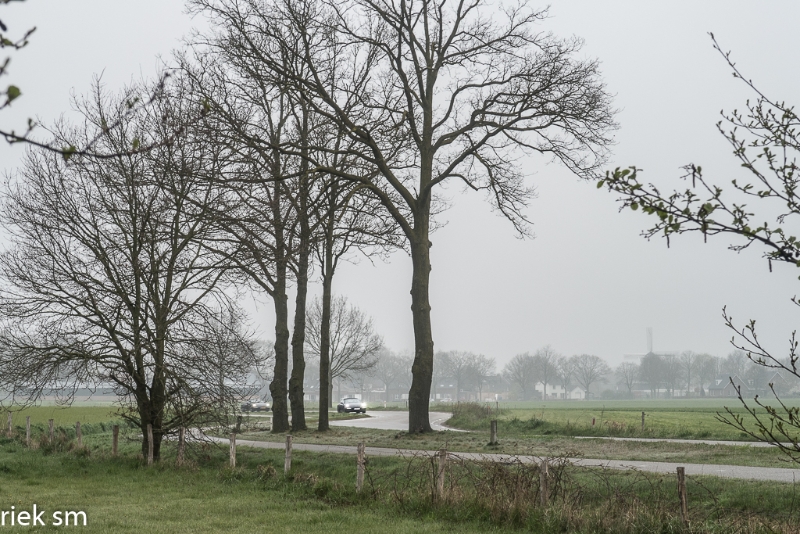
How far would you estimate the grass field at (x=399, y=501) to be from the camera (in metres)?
11.1

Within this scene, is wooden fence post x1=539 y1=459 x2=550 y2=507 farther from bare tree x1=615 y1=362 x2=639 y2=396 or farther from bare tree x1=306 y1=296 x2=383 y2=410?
bare tree x1=615 y1=362 x2=639 y2=396

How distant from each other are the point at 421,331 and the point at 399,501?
12.0 m

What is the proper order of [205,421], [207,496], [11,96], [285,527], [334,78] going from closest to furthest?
[11,96], [285,527], [207,496], [205,421], [334,78]

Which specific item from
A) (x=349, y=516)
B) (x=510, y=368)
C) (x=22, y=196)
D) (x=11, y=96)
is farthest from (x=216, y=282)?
(x=510, y=368)

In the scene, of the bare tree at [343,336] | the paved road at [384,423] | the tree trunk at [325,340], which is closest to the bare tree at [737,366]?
the bare tree at [343,336]

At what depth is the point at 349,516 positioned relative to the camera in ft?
40.5

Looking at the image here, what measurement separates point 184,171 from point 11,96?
623 inches

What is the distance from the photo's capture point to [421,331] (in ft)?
82.5

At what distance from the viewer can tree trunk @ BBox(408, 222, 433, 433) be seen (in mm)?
24719

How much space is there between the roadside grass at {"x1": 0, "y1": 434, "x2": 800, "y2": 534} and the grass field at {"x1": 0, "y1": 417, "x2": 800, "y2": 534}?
0.02 metres

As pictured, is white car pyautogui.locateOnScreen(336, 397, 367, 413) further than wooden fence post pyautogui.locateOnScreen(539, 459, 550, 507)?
Yes

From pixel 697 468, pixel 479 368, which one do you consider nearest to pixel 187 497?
pixel 697 468

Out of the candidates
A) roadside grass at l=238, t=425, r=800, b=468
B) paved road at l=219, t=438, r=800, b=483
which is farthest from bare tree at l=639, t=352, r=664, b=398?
paved road at l=219, t=438, r=800, b=483

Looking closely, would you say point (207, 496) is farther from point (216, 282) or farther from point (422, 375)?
point (422, 375)
